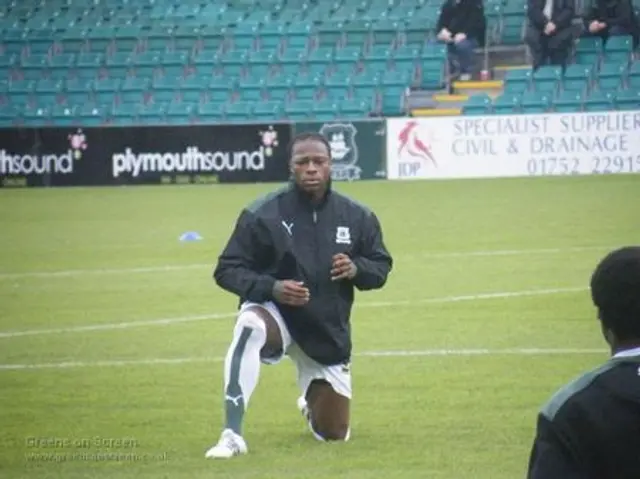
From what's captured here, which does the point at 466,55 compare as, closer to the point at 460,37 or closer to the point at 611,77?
the point at 460,37

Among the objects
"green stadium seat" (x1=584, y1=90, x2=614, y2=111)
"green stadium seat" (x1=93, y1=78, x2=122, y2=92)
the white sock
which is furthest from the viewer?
"green stadium seat" (x1=93, y1=78, x2=122, y2=92)

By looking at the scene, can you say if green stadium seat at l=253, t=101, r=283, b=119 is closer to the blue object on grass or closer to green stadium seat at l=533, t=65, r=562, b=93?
green stadium seat at l=533, t=65, r=562, b=93

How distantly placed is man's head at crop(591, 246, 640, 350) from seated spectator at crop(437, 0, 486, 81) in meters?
33.3

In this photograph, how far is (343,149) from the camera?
35.2 m

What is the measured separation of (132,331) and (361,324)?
201cm

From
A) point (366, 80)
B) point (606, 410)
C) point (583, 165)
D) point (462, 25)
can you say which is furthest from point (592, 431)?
point (366, 80)

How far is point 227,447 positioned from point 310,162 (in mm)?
1570

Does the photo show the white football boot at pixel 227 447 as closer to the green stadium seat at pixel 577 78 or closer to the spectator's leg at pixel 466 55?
the green stadium seat at pixel 577 78

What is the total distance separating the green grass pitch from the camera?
9625mm

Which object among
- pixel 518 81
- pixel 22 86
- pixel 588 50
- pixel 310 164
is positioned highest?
pixel 310 164

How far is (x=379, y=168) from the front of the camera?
35.4 metres

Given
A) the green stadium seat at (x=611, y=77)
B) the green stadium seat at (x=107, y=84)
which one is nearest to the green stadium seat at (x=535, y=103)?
the green stadium seat at (x=611, y=77)

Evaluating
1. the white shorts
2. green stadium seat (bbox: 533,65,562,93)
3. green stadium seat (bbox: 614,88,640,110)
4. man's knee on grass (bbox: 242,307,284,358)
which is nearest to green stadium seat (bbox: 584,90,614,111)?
green stadium seat (bbox: 614,88,640,110)

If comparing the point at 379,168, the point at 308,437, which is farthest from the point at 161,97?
the point at 308,437
